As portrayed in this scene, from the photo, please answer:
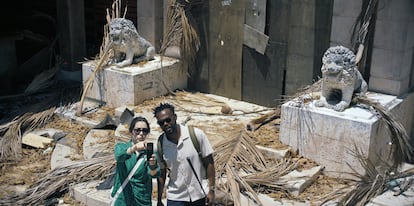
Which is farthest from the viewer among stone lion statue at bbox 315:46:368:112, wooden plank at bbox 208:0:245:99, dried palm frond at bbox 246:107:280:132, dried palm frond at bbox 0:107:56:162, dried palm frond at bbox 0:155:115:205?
wooden plank at bbox 208:0:245:99

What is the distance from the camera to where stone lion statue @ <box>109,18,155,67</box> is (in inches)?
349

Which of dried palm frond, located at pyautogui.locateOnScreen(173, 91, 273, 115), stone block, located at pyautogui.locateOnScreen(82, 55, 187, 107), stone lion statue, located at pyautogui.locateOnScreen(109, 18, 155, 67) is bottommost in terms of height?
dried palm frond, located at pyautogui.locateOnScreen(173, 91, 273, 115)

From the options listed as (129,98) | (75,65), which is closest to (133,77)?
(129,98)

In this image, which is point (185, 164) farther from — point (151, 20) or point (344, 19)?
point (151, 20)

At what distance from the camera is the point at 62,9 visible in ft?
37.9

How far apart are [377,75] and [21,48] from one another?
952 centimetres

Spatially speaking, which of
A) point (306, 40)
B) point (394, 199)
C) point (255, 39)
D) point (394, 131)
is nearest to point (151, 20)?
point (255, 39)

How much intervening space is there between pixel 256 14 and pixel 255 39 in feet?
1.39

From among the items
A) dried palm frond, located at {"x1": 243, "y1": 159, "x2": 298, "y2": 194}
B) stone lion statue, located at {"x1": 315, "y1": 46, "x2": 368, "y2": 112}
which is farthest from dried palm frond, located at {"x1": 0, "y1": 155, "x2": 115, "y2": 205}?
stone lion statue, located at {"x1": 315, "y1": 46, "x2": 368, "y2": 112}

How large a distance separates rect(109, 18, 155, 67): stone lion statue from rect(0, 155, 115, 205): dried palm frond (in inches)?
98.1

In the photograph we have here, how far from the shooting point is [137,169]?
4660mm

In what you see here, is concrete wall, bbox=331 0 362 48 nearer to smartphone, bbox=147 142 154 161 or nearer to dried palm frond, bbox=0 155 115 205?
dried palm frond, bbox=0 155 115 205

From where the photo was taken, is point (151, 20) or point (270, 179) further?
point (151, 20)

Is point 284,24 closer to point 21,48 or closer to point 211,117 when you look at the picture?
point 211,117
